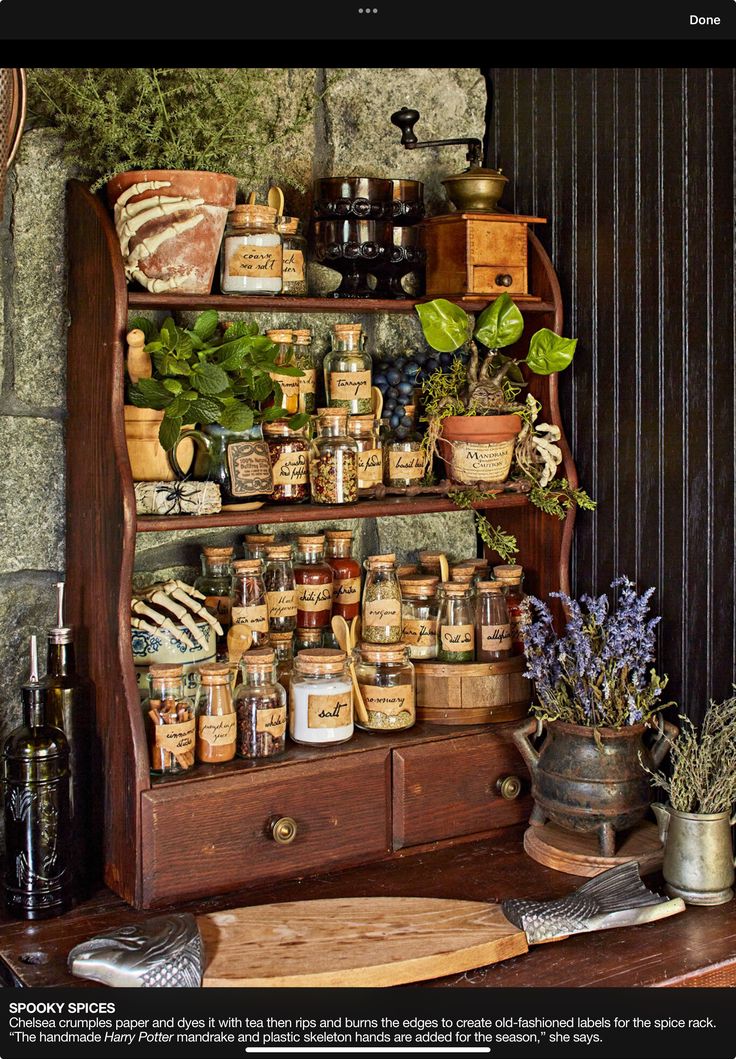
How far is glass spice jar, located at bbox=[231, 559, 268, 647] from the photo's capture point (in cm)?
178

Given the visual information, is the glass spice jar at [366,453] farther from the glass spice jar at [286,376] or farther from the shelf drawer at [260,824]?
the shelf drawer at [260,824]

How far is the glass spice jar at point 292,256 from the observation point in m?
1.83

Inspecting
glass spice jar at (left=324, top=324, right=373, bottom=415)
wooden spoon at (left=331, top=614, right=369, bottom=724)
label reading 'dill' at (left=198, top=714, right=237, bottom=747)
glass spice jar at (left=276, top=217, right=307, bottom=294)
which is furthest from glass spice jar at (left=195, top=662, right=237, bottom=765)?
glass spice jar at (left=276, top=217, right=307, bottom=294)

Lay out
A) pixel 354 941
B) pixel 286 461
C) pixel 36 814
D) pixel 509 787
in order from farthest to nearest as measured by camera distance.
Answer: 1. pixel 509 787
2. pixel 286 461
3. pixel 36 814
4. pixel 354 941

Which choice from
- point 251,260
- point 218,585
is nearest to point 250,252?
point 251,260

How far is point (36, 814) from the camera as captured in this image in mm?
1582

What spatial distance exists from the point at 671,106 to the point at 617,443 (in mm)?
495

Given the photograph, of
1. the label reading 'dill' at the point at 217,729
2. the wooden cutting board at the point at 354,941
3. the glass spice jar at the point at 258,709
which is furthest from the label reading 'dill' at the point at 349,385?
the wooden cutting board at the point at 354,941

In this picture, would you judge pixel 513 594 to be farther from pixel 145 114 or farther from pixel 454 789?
Result: pixel 145 114

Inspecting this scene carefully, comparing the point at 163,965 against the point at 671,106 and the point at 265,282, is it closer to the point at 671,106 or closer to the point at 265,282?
the point at 265,282

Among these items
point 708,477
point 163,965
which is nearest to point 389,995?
point 163,965

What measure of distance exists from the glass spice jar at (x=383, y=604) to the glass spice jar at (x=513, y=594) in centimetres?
19

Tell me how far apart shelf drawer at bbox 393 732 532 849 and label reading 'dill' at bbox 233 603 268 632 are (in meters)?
0.27

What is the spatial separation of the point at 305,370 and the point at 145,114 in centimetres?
43
